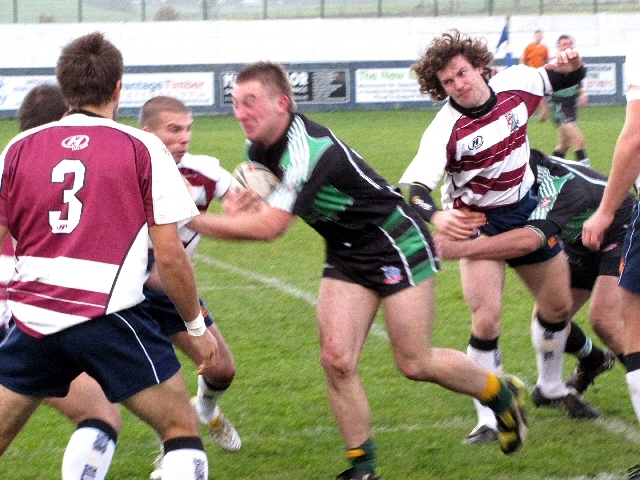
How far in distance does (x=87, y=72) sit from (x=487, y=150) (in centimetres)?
238

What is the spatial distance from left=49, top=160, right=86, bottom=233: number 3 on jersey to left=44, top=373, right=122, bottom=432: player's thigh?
0.79 meters

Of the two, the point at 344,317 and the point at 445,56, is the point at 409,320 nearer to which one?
the point at 344,317

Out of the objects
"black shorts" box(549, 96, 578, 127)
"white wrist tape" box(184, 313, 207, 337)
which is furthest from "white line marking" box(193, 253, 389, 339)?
"black shorts" box(549, 96, 578, 127)

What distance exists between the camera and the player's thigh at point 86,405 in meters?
3.82

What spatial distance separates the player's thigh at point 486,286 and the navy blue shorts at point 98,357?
84.6 inches

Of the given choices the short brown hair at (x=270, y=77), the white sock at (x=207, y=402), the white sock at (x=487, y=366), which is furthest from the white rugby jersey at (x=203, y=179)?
the white sock at (x=487, y=366)

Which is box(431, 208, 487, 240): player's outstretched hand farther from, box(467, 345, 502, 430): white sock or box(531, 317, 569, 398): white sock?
box(531, 317, 569, 398): white sock

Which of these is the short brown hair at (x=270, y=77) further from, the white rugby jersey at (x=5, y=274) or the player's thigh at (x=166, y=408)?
the player's thigh at (x=166, y=408)

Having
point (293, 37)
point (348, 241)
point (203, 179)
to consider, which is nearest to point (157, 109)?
point (203, 179)

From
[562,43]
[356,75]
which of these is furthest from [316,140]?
[356,75]

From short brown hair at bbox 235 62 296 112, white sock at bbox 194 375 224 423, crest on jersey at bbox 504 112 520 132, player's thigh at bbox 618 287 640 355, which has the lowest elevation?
white sock at bbox 194 375 224 423

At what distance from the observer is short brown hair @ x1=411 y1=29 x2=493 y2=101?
17.1 feet

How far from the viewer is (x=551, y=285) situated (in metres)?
5.33

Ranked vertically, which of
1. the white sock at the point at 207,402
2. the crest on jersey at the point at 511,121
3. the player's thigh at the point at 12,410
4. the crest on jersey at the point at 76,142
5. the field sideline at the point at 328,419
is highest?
the crest on jersey at the point at 76,142
